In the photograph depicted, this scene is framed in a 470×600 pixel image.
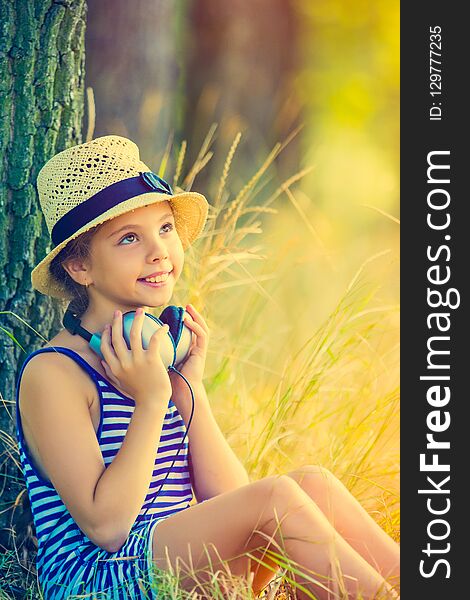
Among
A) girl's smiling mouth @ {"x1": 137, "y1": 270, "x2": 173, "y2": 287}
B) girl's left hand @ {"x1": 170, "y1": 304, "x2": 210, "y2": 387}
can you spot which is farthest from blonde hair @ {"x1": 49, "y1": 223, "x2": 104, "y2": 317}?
girl's left hand @ {"x1": 170, "y1": 304, "x2": 210, "y2": 387}

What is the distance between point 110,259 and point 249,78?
5.35 meters

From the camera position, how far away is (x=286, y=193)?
6.39 m

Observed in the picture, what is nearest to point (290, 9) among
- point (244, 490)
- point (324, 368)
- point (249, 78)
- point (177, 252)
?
point (249, 78)

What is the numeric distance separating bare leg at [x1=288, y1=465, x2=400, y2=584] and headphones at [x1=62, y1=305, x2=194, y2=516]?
0.36m

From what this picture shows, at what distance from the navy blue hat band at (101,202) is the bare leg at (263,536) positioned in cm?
77

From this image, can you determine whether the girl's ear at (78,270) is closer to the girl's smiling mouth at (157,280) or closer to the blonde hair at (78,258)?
the blonde hair at (78,258)

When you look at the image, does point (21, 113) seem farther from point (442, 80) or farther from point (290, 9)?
point (290, 9)

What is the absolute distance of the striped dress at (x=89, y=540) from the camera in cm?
231

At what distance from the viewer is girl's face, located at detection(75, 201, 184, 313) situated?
8.11 feet

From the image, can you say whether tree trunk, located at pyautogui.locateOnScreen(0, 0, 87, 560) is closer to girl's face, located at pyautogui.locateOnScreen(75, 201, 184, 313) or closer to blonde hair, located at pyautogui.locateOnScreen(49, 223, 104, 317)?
blonde hair, located at pyautogui.locateOnScreen(49, 223, 104, 317)

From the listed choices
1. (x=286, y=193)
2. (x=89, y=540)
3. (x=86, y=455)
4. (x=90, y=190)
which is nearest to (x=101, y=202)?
(x=90, y=190)

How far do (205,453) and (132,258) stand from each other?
0.57 metres

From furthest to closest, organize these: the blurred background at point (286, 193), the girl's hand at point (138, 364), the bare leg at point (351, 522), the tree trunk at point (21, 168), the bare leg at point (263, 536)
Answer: the blurred background at point (286, 193) < the tree trunk at point (21, 168) < the bare leg at point (351, 522) < the girl's hand at point (138, 364) < the bare leg at point (263, 536)

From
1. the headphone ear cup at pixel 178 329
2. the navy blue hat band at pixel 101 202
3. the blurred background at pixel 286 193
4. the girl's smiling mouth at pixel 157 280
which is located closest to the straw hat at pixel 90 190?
the navy blue hat band at pixel 101 202
